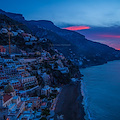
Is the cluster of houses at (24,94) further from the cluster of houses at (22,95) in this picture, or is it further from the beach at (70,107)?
the beach at (70,107)

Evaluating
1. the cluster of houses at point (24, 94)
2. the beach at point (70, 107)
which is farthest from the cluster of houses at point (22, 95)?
the beach at point (70, 107)

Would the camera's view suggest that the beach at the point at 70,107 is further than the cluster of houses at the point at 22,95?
Yes

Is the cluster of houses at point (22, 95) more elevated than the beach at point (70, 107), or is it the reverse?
the cluster of houses at point (22, 95)

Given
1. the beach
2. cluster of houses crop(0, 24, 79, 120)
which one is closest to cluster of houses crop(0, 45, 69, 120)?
cluster of houses crop(0, 24, 79, 120)

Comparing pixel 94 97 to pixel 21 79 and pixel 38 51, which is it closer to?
pixel 21 79

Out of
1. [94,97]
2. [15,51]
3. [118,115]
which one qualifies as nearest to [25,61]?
[15,51]

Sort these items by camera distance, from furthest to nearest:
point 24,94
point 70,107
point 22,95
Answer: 1. point 24,94
2. point 70,107
3. point 22,95

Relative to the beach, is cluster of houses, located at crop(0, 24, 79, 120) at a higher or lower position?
higher

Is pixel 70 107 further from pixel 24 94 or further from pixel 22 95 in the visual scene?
pixel 22 95

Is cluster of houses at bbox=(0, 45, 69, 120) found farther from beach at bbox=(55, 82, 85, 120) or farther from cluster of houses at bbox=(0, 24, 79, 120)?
beach at bbox=(55, 82, 85, 120)

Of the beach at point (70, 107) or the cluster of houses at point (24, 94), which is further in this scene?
the beach at point (70, 107)

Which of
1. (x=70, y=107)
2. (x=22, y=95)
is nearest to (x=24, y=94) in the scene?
(x=22, y=95)
